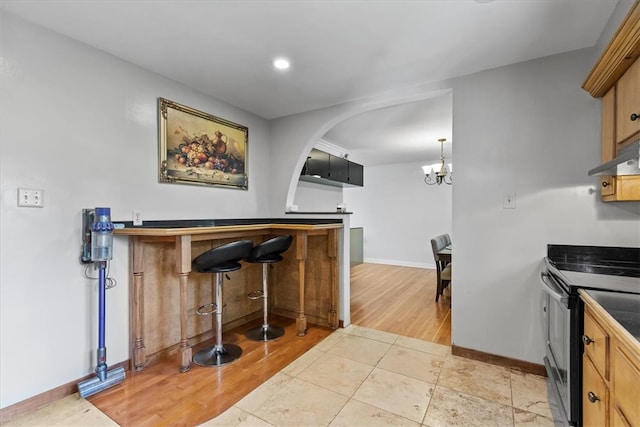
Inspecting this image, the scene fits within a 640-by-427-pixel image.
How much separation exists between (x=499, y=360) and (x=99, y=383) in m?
2.86

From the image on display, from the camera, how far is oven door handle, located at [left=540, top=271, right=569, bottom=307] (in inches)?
54.1

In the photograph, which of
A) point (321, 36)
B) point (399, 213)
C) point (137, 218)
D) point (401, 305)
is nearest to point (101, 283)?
point (137, 218)

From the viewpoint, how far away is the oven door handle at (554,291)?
4.51 ft

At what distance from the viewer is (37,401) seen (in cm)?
172

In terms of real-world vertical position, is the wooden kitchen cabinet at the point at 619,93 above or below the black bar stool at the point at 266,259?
above

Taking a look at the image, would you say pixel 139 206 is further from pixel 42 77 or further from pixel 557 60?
pixel 557 60

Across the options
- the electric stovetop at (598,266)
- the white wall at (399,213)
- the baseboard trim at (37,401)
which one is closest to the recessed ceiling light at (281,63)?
the electric stovetop at (598,266)

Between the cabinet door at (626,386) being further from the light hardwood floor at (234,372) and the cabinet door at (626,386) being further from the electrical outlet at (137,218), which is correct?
the electrical outlet at (137,218)

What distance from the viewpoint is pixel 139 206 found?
2.25 m

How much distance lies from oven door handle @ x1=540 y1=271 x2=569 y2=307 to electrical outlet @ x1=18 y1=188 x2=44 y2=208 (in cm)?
293

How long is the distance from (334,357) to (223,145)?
225cm

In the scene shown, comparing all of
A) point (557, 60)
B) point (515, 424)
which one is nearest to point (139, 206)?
point (515, 424)

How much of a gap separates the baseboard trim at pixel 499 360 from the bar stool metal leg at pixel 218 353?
72.0 inches

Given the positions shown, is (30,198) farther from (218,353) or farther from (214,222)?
(218,353)
